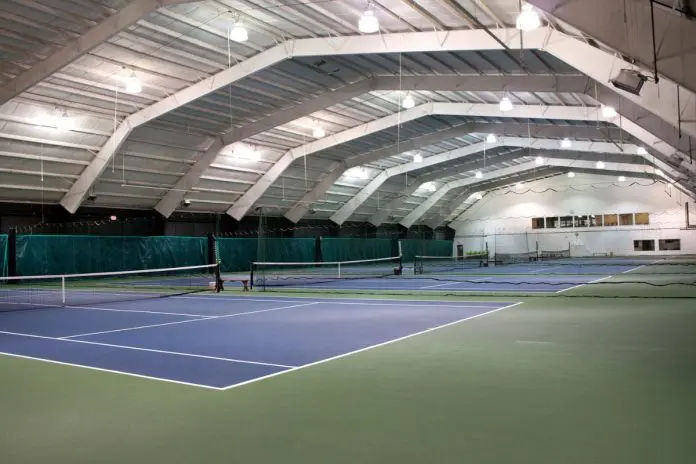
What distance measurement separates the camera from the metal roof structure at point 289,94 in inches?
577

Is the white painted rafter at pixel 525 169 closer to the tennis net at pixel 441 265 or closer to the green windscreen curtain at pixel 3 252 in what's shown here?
the tennis net at pixel 441 265

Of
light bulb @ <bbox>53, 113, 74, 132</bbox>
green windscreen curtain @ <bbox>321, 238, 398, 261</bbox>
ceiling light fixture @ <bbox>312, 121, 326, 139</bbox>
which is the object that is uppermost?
ceiling light fixture @ <bbox>312, 121, 326, 139</bbox>

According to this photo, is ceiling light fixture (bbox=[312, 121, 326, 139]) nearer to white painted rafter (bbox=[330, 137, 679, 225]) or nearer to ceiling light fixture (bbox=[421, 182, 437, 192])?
white painted rafter (bbox=[330, 137, 679, 225])

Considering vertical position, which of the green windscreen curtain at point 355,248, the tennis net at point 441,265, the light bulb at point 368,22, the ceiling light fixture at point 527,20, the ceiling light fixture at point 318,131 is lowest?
the tennis net at point 441,265

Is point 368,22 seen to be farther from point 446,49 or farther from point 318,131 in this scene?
point 318,131

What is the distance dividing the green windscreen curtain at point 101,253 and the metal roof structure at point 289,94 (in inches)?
73.1

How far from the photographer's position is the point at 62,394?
5801mm

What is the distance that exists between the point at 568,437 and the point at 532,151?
36.9m

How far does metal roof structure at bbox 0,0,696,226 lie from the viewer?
48.1 ft

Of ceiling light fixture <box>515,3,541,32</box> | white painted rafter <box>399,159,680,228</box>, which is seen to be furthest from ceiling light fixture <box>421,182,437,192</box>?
ceiling light fixture <box>515,3,541,32</box>

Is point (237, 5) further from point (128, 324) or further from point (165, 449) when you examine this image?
point (165, 449)

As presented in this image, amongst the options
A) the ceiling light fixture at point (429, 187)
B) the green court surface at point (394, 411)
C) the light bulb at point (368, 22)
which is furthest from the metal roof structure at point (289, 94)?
the ceiling light fixture at point (429, 187)

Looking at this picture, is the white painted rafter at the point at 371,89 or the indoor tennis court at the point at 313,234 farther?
the white painted rafter at the point at 371,89

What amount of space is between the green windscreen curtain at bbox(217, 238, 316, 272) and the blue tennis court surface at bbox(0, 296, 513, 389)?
772 inches
